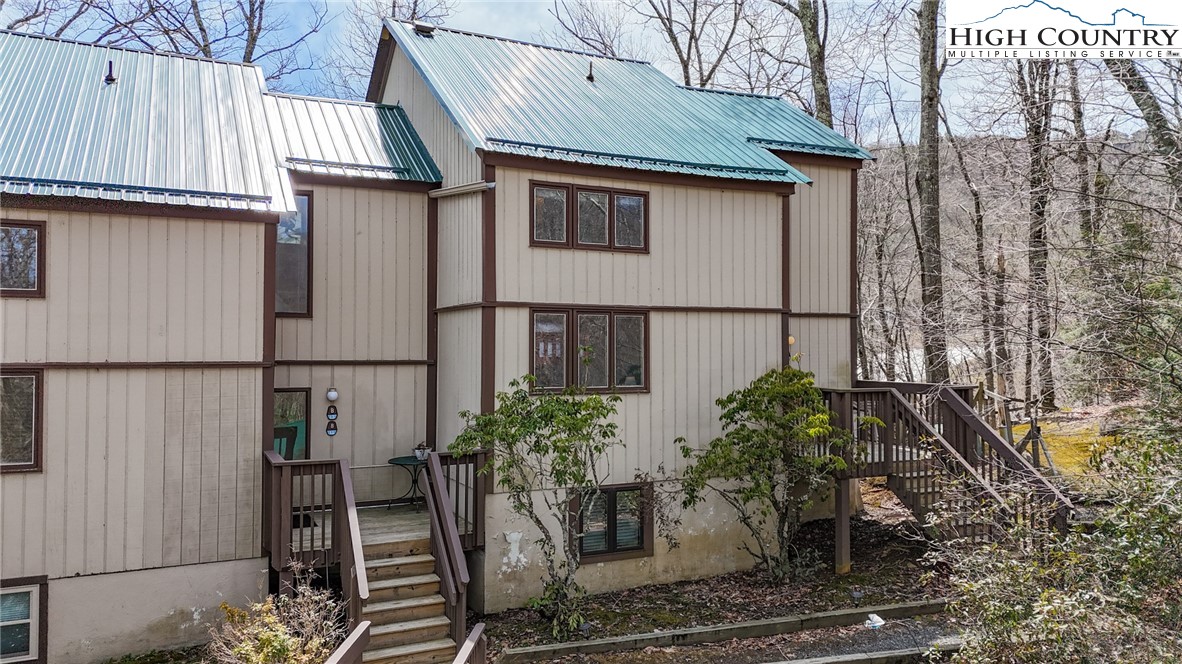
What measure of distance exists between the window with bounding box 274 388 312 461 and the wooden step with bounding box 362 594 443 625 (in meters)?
3.07

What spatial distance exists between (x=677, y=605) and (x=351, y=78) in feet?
68.9

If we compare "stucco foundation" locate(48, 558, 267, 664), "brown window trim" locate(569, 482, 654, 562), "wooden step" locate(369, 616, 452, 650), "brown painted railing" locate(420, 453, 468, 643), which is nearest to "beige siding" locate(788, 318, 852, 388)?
"brown window trim" locate(569, 482, 654, 562)

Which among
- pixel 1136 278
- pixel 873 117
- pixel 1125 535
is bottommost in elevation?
pixel 1125 535

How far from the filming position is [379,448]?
12070 mm

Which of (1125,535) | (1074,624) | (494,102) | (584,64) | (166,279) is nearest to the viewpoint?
(1074,624)

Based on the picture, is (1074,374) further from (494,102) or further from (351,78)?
(351,78)

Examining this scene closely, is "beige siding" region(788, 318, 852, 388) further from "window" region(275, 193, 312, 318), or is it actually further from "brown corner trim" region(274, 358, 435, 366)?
"window" region(275, 193, 312, 318)

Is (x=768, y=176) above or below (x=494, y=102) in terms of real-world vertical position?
below

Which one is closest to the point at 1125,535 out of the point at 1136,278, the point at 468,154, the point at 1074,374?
the point at 1136,278

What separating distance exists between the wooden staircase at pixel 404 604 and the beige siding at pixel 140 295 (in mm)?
2819

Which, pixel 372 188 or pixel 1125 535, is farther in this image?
pixel 372 188

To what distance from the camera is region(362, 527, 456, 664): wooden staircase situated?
8961 mm

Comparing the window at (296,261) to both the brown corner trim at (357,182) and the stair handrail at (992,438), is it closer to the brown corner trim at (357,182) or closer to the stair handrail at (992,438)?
the brown corner trim at (357,182)

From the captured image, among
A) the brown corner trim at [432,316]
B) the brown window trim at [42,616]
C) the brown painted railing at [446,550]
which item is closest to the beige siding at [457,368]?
the brown corner trim at [432,316]
